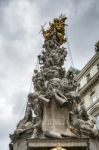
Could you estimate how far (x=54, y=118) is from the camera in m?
17.0

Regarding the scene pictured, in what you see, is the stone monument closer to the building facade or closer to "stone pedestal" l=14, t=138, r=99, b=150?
"stone pedestal" l=14, t=138, r=99, b=150

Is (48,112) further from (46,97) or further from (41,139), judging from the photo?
(41,139)

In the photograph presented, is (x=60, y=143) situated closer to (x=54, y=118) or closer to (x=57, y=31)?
(x=54, y=118)

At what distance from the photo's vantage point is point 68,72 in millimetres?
19312

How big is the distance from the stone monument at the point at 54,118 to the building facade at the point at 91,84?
2926 centimetres

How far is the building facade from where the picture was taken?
4984 cm

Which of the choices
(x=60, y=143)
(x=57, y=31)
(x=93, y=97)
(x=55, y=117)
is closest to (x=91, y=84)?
(x=93, y=97)

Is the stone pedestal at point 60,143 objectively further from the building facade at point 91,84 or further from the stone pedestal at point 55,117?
the building facade at point 91,84

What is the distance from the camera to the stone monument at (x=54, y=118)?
617 inches

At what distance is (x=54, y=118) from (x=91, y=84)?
35.6 m

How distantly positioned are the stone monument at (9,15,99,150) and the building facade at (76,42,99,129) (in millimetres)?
29257

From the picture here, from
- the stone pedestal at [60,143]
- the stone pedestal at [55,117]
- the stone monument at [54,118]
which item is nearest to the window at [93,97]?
the stone monument at [54,118]

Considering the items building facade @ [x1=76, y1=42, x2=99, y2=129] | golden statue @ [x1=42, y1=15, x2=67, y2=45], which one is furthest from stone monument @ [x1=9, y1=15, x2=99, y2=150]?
building facade @ [x1=76, y1=42, x2=99, y2=129]

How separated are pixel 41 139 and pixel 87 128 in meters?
3.09
